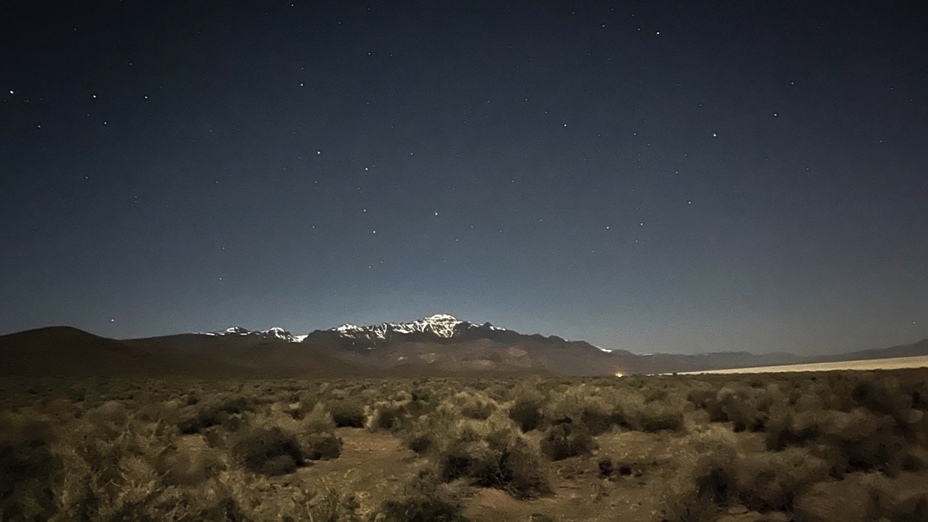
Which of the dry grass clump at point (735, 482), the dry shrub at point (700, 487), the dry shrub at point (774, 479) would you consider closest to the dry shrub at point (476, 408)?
the dry shrub at point (700, 487)

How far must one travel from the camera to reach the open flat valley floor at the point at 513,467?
25.9 ft

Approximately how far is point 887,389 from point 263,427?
1868 cm

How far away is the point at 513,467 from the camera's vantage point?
11047mm

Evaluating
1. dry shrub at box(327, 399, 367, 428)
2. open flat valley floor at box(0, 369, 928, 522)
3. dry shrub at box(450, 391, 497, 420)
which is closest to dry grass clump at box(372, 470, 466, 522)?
open flat valley floor at box(0, 369, 928, 522)

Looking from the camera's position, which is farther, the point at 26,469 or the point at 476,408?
the point at 476,408

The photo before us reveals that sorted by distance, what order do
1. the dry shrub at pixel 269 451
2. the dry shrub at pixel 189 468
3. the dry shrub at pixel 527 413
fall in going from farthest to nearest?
the dry shrub at pixel 527 413
the dry shrub at pixel 269 451
the dry shrub at pixel 189 468

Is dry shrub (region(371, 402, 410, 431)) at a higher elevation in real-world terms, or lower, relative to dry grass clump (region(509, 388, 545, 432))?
lower

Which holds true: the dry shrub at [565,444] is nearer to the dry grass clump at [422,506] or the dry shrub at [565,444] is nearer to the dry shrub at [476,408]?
the dry shrub at [476,408]

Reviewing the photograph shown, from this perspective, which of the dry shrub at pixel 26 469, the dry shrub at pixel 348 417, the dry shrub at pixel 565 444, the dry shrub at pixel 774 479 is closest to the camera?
the dry shrub at pixel 26 469

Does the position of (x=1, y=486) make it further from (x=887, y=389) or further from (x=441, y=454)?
(x=887, y=389)

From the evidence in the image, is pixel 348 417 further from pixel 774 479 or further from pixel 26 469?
pixel 774 479

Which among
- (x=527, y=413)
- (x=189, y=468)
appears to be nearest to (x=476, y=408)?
(x=527, y=413)

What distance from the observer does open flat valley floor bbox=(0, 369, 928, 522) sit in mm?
7891

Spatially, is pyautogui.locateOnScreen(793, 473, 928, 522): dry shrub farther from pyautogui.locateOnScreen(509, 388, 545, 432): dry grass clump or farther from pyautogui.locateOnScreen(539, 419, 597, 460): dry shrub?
pyautogui.locateOnScreen(509, 388, 545, 432): dry grass clump
